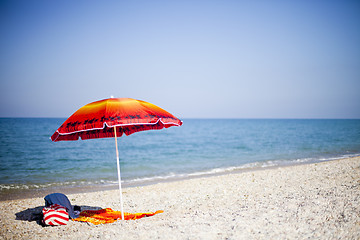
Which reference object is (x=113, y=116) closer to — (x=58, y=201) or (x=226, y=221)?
(x=226, y=221)

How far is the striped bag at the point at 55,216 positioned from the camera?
17.5 ft

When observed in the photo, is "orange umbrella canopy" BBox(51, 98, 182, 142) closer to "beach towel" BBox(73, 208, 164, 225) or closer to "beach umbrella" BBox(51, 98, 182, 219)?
"beach umbrella" BBox(51, 98, 182, 219)

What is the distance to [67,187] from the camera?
36.0ft

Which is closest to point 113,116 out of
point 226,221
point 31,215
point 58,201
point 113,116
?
point 113,116

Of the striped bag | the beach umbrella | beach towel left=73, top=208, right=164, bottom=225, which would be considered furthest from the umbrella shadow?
the beach umbrella

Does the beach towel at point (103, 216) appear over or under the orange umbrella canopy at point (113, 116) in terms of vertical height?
under

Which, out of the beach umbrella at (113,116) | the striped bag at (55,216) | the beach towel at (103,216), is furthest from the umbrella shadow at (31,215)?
the beach umbrella at (113,116)

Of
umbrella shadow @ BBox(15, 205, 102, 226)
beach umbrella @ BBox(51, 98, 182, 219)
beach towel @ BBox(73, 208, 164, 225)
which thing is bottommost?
umbrella shadow @ BBox(15, 205, 102, 226)

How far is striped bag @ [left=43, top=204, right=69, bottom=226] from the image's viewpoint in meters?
5.34

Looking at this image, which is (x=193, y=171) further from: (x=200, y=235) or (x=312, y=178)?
(x=200, y=235)

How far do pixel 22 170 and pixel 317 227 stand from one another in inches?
632

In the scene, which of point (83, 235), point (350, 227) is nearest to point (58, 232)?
point (83, 235)

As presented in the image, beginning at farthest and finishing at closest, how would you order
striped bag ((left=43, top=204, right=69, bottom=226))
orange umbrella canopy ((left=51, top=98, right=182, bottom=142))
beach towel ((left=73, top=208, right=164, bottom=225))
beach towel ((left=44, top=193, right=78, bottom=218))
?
beach towel ((left=44, top=193, right=78, bottom=218)), beach towel ((left=73, top=208, right=164, bottom=225)), striped bag ((left=43, top=204, right=69, bottom=226)), orange umbrella canopy ((left=51, top=98, right=182, bottom=142))

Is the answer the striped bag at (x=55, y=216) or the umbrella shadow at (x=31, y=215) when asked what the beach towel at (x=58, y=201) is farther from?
the umbrella shadow at (x=31, y=215)
